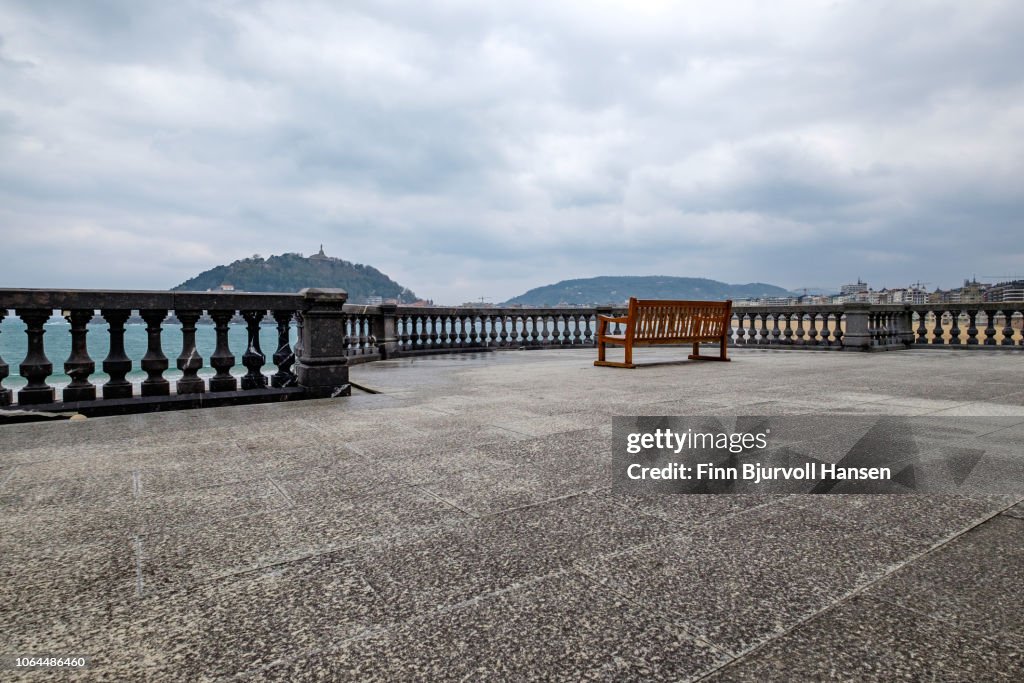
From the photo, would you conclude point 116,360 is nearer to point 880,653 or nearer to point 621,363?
point 880,653

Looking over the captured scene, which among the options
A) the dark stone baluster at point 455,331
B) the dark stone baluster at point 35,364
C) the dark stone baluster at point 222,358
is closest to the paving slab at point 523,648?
the dark stone baluster at point 222,358

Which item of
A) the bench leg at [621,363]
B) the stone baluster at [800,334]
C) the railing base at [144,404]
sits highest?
the stone baluster at [800,334]

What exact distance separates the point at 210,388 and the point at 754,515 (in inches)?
194

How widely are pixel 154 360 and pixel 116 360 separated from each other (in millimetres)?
283

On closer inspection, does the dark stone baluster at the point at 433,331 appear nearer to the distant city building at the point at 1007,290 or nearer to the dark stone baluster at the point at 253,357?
the dark stone baluster at the point at 253,357

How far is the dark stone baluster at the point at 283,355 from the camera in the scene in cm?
597

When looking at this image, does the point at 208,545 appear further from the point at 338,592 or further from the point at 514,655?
the point at 514,655

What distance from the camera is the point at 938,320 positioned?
44.3 feet

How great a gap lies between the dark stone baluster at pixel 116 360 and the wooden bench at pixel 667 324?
5.66m

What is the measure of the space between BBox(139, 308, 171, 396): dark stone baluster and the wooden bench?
538 cm

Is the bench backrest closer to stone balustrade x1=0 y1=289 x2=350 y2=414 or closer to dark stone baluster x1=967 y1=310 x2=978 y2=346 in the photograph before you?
stone balustrade x1=0 y1=289 x2=350 y2=414

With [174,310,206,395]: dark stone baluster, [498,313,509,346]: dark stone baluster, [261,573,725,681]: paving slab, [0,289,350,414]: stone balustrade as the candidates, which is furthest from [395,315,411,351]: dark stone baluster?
[261,573,725,681]: paving slab

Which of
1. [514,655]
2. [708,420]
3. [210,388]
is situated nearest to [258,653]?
[514,655]

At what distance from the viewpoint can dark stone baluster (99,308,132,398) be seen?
500cm
